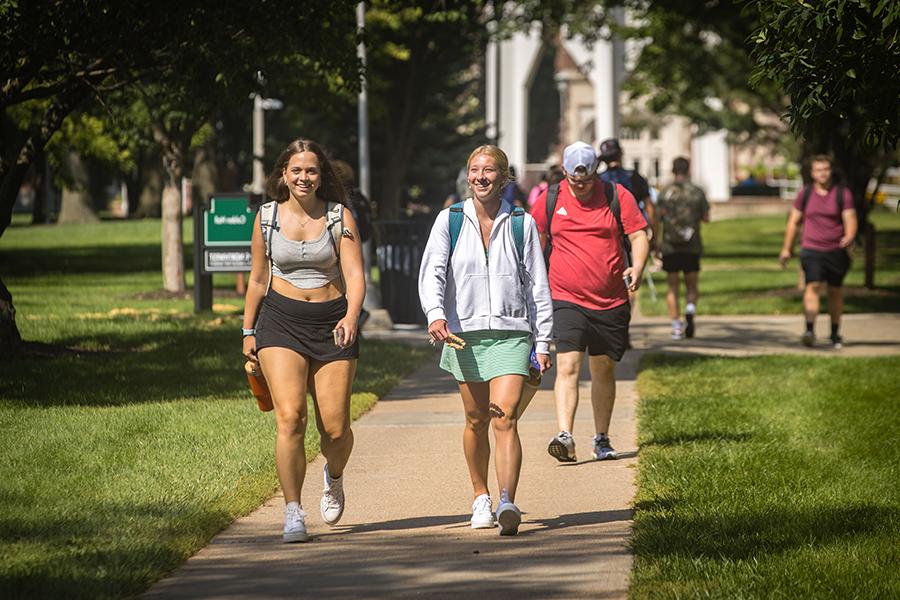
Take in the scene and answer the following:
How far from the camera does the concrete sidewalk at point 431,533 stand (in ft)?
19.9

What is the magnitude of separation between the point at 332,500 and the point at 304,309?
2.94ft

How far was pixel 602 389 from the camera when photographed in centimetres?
940

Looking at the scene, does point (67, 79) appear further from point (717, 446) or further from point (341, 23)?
point (717, 446)

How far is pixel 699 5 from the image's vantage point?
26.6 meters

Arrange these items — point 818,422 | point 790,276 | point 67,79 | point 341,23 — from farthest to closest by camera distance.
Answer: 1. point 790,276
2. point 341,23
3. point 67,79
4. point 818,422

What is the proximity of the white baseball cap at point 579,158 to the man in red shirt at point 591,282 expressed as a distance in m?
0.16

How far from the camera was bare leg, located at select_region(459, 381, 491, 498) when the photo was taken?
7312mm

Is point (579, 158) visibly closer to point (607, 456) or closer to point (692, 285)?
point (607, 456)

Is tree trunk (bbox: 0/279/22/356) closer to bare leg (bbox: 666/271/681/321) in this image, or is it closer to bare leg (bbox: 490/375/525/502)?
bare leg (bbox: 666/271/681/321)

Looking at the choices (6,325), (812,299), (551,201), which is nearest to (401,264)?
(812,299)

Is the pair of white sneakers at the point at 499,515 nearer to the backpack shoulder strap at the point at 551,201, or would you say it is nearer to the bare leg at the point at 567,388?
the bare leg at the point at 567,388

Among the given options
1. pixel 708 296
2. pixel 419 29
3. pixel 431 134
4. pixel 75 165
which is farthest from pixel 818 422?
pixel 75 165

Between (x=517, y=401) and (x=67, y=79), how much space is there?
24.3ft

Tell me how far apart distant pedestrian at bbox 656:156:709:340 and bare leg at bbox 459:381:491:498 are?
31.2ft
